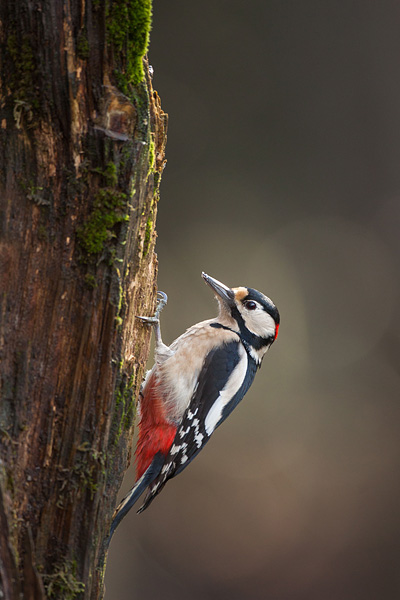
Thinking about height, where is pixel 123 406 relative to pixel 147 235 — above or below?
below

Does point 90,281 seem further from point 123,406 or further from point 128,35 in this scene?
point 128,35

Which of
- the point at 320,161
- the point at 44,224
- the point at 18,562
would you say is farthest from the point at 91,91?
the point at 320,161

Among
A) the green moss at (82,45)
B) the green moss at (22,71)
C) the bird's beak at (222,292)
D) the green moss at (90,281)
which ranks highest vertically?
the green moss at (82,45)

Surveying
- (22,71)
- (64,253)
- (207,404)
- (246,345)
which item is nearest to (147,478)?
(207,404)

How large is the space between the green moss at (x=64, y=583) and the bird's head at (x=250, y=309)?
148 cm

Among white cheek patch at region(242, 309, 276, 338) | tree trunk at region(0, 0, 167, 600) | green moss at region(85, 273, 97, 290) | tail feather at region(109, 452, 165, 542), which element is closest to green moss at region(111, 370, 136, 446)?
tree trunk at region(0, 0, 167, 600)

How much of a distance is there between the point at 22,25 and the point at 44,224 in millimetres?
435

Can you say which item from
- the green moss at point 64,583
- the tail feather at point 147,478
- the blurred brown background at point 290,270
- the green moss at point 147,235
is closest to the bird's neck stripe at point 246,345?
the tail feather at point 147,478

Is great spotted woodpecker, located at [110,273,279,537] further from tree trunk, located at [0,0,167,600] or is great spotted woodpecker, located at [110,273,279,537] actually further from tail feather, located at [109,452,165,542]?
tree trunk, located at [0,0,167,600]

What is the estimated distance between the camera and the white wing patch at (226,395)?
7.78 ft

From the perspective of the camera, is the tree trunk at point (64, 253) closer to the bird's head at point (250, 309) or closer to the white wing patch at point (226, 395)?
the white wing patch at point (226, 395)

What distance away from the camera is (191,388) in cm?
237

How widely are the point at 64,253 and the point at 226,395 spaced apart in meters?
1.26

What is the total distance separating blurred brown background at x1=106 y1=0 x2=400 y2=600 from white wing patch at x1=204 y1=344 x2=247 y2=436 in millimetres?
1653
